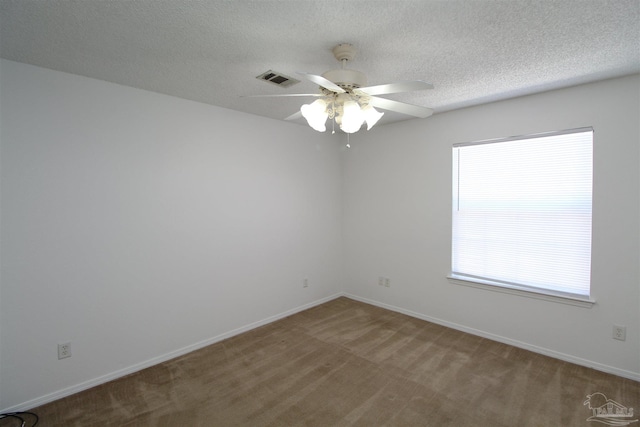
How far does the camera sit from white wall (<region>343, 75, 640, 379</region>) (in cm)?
265

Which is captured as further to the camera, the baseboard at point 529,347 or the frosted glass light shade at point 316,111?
the baseboard at point 529,347

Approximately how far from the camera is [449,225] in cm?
373

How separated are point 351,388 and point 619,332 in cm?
238

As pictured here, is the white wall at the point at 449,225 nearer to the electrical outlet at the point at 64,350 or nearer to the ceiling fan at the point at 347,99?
the ceiling fan at the point at 347,99

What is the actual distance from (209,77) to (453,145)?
2.74 meters

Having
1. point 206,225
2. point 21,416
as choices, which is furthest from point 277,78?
point 21,416

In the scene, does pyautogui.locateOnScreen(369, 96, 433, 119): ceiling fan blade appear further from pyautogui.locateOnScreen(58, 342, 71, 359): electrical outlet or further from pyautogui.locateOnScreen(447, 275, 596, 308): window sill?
pyautogui.locateOnScreen(58, 342, 71, 359): electrical outlet

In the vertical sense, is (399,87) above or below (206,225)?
above

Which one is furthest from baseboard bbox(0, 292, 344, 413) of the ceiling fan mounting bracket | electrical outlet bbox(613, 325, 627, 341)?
electrical outlet bbox(613, 325, 627, 341)

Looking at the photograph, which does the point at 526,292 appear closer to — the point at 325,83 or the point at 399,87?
the point at 399,87

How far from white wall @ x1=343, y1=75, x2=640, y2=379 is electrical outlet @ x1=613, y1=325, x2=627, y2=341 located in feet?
0.10

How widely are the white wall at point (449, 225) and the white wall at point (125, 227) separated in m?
1.20

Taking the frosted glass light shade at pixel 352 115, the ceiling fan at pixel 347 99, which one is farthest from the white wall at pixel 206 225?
the frosted glass light shade at pixel 352 115

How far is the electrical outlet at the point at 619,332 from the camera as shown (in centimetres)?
267
